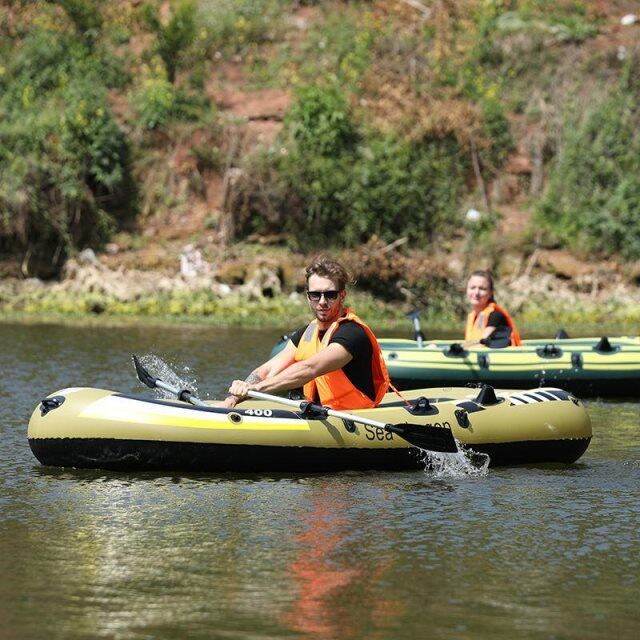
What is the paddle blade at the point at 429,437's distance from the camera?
326 inches

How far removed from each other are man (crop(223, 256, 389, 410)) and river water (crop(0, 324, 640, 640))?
57 centimetres

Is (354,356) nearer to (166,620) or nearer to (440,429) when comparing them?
(440,429)

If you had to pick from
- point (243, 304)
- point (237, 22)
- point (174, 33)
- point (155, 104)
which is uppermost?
point (237, 22)

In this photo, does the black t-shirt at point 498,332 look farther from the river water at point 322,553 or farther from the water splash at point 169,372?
the river water at point 322,553

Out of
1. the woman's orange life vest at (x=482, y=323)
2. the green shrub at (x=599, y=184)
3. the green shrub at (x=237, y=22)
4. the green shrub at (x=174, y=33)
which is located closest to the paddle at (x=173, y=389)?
the woman's orange life vest at (x=482, y=323)

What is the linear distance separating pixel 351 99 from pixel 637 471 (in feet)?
55.1

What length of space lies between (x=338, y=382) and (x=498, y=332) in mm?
4483

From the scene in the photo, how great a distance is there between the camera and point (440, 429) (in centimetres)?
827

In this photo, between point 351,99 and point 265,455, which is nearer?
point 265,455

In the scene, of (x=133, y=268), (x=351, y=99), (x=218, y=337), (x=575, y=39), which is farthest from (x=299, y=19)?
(x=218, y=337)

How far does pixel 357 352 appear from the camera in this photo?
331 inches

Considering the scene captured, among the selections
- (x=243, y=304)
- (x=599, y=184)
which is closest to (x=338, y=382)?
(x=243, y=304)

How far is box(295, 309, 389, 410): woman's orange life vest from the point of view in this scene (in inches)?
338

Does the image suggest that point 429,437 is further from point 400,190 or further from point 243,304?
point 400,190
